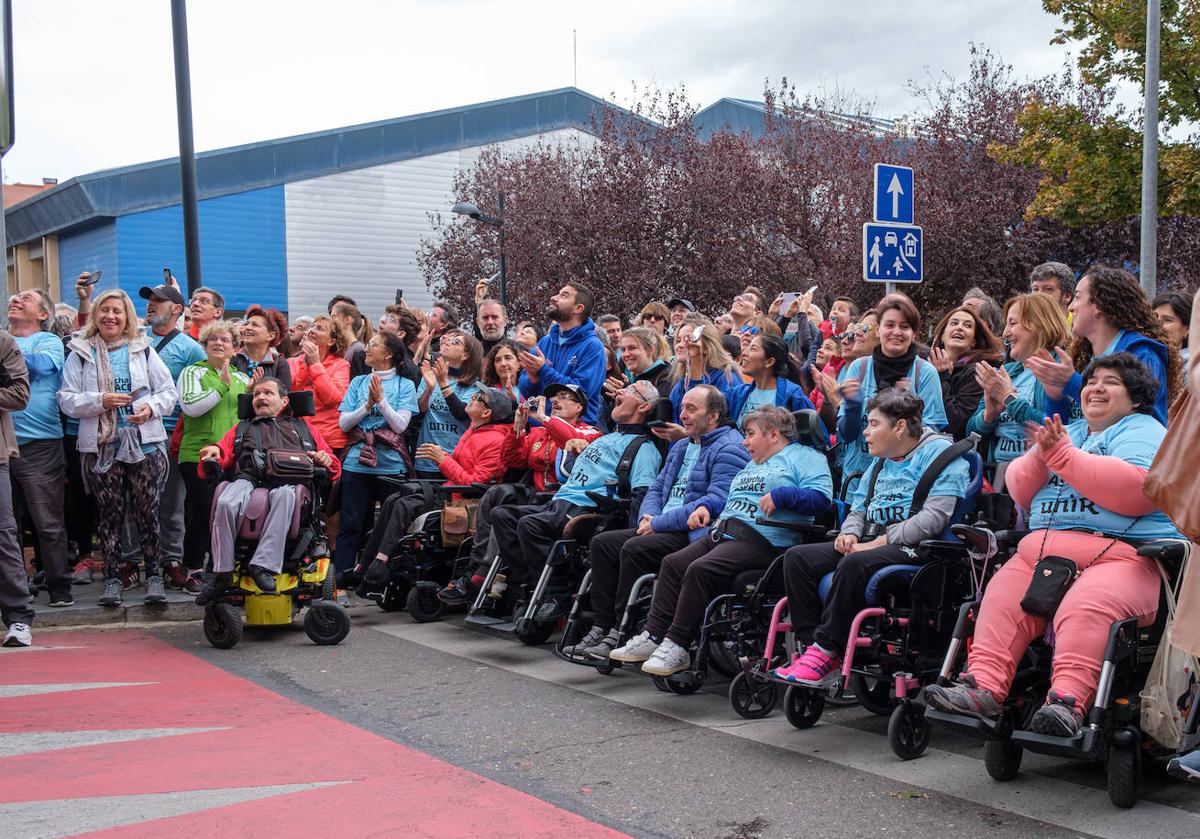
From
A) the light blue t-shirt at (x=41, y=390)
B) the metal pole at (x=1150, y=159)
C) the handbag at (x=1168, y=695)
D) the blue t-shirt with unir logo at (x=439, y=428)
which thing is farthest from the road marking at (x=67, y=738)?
the metal pole at (x=1150, y=159)

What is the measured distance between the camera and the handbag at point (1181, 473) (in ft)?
11.9

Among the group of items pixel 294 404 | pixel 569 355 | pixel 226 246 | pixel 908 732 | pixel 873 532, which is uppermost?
pixel 226 246

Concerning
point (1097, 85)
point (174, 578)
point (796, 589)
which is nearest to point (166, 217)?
point (1097, 85)

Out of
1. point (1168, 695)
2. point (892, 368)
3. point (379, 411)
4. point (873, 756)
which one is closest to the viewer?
point (1168, 695)

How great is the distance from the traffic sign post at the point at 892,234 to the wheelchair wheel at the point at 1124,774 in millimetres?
5637

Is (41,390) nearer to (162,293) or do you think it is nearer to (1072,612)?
(162,293)

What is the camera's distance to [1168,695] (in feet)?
15.9

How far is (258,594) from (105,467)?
1770 mm

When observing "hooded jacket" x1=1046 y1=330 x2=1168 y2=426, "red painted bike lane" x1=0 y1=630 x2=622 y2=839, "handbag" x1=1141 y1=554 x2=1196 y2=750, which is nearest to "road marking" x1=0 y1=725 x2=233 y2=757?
"red painted bike lane" x1=0 y1=630 x2=622 y2=839

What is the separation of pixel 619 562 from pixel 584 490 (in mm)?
999

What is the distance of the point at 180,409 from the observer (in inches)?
408

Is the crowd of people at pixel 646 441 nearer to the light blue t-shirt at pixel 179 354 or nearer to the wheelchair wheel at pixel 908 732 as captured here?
the light blue t-shirt at pixel 179 354

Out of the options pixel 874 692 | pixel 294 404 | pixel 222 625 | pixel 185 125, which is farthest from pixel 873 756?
pixel 185 125

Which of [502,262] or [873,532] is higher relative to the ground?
[502,262]
